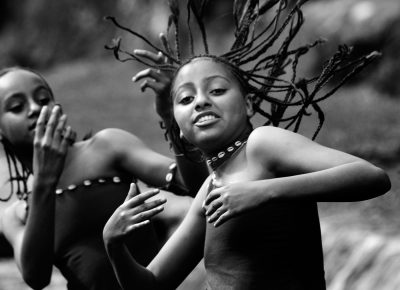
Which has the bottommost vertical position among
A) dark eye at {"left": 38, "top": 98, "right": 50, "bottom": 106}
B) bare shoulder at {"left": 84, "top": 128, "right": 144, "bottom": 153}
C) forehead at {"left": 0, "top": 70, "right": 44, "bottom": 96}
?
bare shoulder at {"left": 84, "top": 128, "right": 144, "bottom": 153}

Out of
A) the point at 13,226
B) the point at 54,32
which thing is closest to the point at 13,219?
the point at 13,226

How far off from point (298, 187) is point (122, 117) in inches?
265

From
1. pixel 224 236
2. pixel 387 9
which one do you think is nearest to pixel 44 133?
pixel 224 236

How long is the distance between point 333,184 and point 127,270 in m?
0.73

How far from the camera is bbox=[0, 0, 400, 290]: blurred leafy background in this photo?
13.3ft

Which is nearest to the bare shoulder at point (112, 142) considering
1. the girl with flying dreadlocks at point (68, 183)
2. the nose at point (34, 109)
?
the girl with flying dreadlocks at point (68, 183)

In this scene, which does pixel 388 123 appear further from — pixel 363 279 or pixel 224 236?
pixel 224 236

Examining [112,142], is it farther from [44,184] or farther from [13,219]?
[13,219]

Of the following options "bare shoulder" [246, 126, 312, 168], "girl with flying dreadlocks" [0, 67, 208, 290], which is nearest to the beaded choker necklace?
"bare shoulder" [246, 126, 312, 168]

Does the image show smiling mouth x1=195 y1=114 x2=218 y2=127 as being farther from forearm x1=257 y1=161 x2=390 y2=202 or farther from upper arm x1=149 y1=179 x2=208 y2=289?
forearm x1=257 y1=161 x2=390 y2=202

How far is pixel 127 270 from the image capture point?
2646mm

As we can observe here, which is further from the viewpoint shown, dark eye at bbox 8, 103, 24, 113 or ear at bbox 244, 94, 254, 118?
dark eye at bbox 8, 103, 24, 113

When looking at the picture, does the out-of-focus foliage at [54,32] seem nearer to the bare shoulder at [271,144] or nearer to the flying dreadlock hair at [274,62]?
the flying dreadlock hair at [274,62]

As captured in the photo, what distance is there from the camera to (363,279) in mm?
3701
